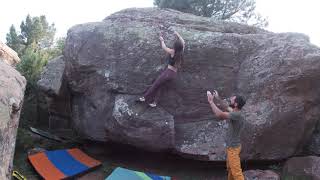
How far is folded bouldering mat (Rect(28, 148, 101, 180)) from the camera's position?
9.76 m

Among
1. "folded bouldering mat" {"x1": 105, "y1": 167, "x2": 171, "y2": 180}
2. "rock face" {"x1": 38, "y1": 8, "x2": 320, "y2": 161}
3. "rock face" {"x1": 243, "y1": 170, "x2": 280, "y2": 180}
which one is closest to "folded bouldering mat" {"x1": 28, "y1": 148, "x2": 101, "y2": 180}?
"rock face" {"x1": 38, "y1": 8, "x2": 320, "y2": 161}

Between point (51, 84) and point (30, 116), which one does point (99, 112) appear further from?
point (30, 116)

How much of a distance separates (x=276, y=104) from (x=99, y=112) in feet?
14.3

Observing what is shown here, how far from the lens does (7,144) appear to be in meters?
6.14

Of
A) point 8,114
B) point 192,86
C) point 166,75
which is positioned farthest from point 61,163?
point 8,114

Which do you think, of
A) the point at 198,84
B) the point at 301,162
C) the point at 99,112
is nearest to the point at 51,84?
the point at 99,112

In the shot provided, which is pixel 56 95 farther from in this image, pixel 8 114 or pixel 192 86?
pixel 8 114

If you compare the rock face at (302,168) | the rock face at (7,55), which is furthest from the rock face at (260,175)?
the rock face at (7,55)

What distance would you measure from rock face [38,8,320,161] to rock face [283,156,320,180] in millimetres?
610

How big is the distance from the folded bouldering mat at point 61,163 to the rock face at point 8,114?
3.09m

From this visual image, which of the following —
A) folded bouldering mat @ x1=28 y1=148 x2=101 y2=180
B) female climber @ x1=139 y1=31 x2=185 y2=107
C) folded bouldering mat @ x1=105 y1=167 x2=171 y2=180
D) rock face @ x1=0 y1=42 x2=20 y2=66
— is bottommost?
folded bouldering mat @ x1=28 y1=148 x2=101 y2=180

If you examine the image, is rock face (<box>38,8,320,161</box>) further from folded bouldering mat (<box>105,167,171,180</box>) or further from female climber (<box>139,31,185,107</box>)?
folded bouldering mat (<box>105,167,171,180</box>)

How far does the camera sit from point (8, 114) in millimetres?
6082

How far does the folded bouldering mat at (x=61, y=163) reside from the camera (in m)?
9.76
